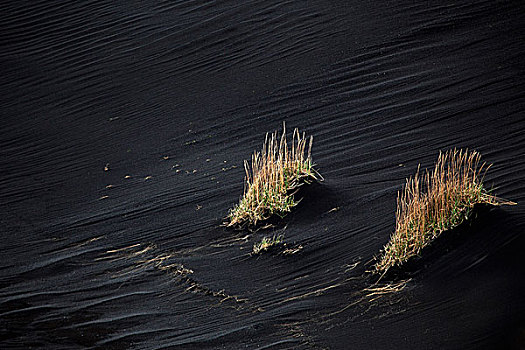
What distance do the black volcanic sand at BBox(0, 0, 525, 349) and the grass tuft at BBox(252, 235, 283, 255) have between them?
85 millimetres

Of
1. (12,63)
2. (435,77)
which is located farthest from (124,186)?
(12,63)

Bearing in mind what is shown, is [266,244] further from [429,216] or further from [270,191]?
[429,216]

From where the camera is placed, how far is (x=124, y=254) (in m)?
6.00

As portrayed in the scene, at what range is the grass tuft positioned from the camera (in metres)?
5.63

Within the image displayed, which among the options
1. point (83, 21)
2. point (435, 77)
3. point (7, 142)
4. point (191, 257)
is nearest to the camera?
point (191, 257)

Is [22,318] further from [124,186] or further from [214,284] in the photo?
[124,186]

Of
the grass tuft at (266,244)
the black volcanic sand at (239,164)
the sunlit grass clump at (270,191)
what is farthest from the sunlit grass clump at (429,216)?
the sunlit grass clump at (270,191)

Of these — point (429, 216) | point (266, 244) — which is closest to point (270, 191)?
point (266, 244)

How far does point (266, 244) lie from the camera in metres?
5.64

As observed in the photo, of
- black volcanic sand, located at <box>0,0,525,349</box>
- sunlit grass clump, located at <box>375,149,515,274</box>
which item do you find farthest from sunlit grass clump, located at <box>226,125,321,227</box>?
sunlit grass clump, located at <box>375,149,515,274</box>

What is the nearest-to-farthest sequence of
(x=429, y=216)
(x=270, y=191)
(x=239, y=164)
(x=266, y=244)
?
(x=429, y=216) → (x=266, y=244) → (x=270, y=191) → (x=239, y=164)

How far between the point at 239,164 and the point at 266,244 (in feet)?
6.09

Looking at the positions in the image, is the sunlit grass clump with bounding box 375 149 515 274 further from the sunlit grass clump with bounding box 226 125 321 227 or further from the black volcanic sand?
the sunlit grass clump with bounding box 226 125 321 227

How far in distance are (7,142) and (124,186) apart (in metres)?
2.85
